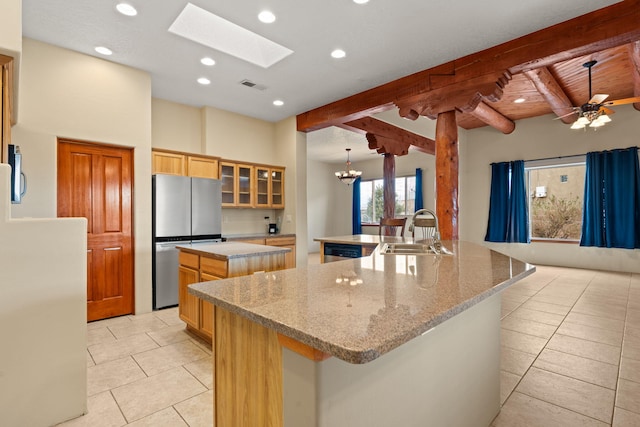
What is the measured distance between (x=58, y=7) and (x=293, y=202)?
378cm

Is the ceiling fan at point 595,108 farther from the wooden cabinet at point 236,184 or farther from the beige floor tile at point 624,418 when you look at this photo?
the wooden cabinet at point 236,184

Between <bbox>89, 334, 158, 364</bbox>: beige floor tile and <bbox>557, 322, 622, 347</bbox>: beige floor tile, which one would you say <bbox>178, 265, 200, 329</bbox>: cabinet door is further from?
<bbox>557, 322, 622, 347</bbox>: beige floor tile

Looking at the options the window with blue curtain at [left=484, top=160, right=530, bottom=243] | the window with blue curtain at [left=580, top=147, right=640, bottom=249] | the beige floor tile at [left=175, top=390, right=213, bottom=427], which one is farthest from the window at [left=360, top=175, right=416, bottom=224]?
the beige floor tile at [left=175, top=390, right=213, bottom=427]

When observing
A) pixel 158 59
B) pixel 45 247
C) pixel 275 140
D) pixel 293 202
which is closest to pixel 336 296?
pixel 45 247

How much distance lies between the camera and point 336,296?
109cm

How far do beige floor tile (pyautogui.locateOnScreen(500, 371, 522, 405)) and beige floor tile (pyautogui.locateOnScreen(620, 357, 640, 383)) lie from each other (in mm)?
770

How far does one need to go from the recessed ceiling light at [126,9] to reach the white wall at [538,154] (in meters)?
6.96

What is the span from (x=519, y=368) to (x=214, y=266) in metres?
2.62

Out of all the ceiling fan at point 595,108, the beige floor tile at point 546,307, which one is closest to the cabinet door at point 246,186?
the beige floor tile at point 546,307

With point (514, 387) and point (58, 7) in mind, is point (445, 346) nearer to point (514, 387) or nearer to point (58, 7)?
point (514, 387)

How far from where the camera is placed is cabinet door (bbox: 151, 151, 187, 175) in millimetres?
4223

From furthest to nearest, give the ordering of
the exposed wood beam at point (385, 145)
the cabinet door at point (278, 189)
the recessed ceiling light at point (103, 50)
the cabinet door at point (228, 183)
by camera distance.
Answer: the exposed wood beam at point (385, 145), the cabinet door at point (278, 189), the cabinet door at point (228, 183), the recessed ceiling light at point (103, 50)

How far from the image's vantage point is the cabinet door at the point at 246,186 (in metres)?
5.35

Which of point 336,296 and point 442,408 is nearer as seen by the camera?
point 336,296
